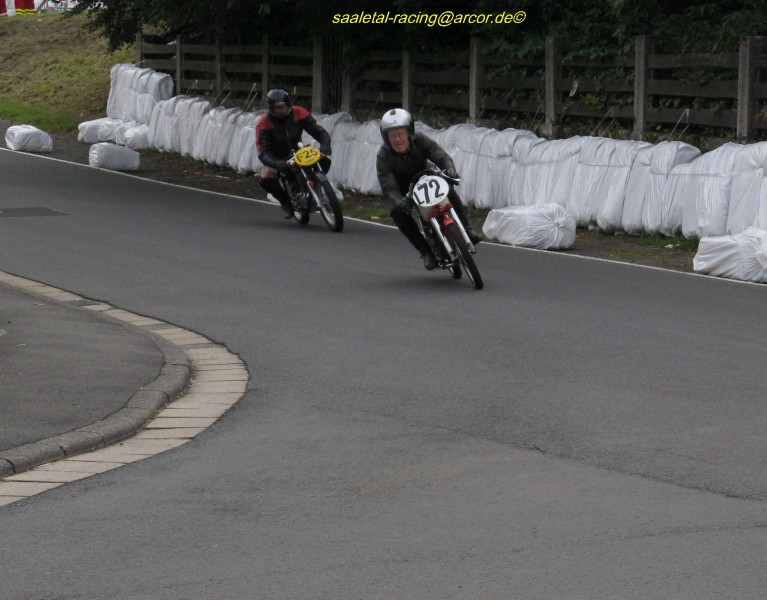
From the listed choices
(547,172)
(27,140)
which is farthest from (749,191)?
(27,140)

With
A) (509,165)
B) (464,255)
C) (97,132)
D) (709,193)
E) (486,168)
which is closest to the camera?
(464,255)

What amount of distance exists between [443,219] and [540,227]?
3705 mm

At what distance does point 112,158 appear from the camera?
961 inches

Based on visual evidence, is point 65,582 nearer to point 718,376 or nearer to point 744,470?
point 744,470

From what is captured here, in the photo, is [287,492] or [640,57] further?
[640,57]

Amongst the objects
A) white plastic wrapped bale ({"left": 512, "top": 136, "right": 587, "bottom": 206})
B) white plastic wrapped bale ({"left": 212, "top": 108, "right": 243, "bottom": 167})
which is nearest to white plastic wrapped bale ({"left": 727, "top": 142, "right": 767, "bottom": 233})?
white plastic wrapped bale ({"left": 512, "top": 136, "right": 587, "bottom": 206})

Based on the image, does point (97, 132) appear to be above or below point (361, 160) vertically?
above

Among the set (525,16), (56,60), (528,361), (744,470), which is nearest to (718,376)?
(528,361)

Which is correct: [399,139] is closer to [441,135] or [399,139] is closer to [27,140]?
[441,135]

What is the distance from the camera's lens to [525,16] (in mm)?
21406

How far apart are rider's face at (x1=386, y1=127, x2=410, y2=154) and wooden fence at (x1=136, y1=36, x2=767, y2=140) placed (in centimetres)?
541

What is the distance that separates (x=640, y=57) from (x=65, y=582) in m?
14.7

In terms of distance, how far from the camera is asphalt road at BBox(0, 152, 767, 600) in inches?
198

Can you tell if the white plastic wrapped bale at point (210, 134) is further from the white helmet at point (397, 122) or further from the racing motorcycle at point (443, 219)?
the racing motorcycle at point (443, 219)
